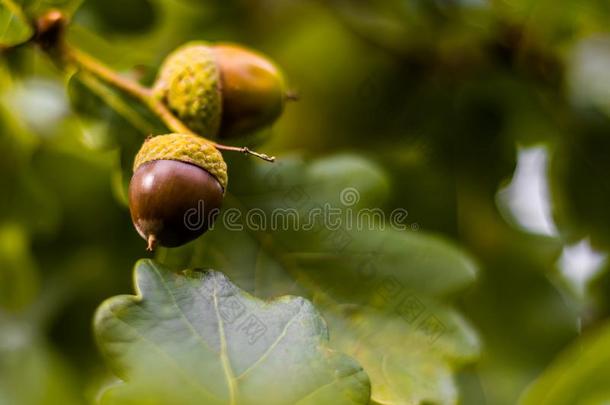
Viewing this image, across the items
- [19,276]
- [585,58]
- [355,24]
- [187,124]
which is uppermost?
[585,58]

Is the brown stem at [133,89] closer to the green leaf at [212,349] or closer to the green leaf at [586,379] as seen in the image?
the green leaf at [212,349]

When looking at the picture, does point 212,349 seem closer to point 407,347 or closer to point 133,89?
point 407,347

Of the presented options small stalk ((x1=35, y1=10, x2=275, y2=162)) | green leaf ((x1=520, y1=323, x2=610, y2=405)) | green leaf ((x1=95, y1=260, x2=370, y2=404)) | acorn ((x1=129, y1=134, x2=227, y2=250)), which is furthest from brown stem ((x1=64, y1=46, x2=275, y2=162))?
green leaf ((x1=520, y1=323, x2=610, y2=405))

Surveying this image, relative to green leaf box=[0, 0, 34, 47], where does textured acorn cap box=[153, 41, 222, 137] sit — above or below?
above

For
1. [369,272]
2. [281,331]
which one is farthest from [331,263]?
[281,331]

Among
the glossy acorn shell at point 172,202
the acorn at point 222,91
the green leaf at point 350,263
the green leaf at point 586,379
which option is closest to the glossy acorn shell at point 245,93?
the acorn at point 222,91

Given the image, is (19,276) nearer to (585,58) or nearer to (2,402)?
(2,402)

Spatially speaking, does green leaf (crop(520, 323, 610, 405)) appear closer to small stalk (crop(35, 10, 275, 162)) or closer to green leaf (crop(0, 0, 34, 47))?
small stalk (crop(35, 10, 275, 162))
